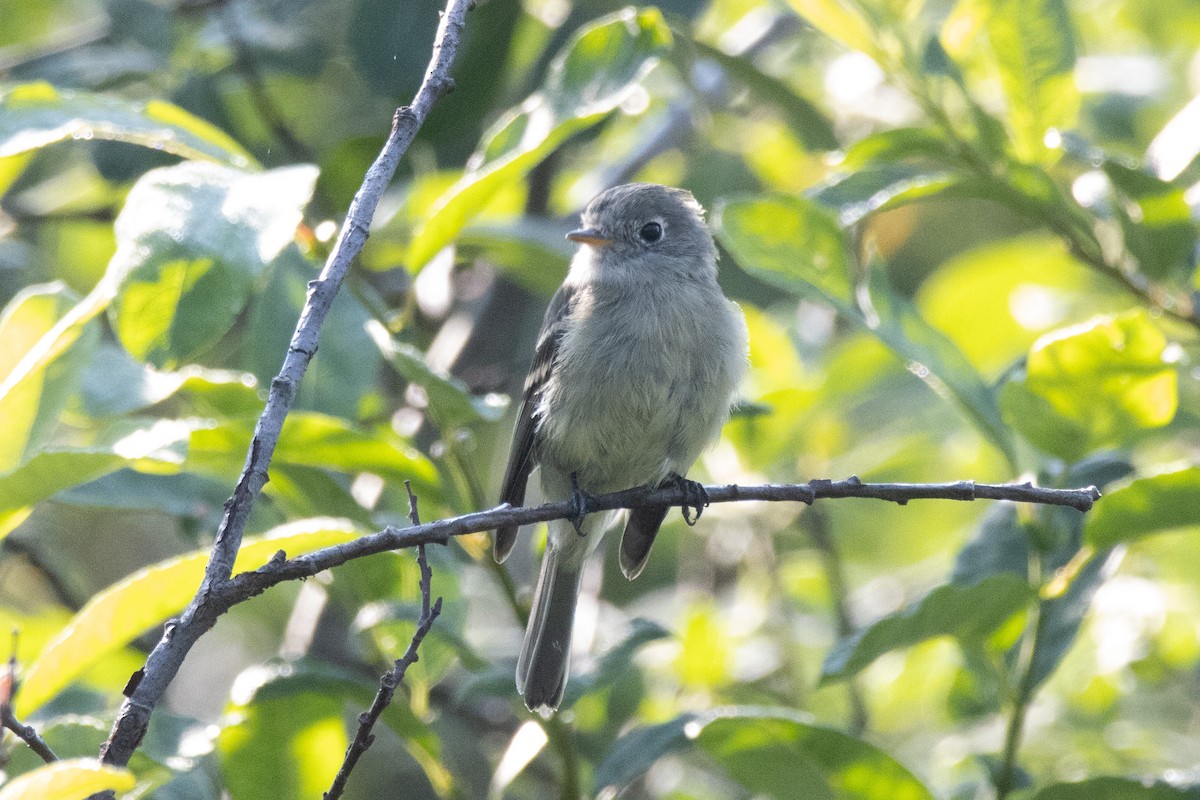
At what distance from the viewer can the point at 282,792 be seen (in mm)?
2689

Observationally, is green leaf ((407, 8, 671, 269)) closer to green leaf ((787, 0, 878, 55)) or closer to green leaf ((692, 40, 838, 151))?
green leaf ((787, 0, 878, 55))

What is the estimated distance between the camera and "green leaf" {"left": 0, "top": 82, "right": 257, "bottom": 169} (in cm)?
252

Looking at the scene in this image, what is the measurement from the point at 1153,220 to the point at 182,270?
2140mm

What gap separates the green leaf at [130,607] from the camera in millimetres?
2391

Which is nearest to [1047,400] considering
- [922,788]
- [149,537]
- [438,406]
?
[922,788]

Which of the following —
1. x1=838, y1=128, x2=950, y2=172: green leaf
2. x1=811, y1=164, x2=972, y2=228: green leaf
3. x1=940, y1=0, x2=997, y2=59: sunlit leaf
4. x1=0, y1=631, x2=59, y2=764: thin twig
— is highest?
x1=940, y1=0, x2=997, y2=59: sunlit leaf

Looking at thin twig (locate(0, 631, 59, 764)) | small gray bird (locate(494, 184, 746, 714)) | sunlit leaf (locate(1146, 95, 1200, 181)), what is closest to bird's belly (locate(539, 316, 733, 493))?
small gray bird (locate(494, 184, 746, 714))

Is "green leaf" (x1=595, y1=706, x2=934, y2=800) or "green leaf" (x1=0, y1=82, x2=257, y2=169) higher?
"green leaf" (x1=0, y1=82, x2=257, y2=169)

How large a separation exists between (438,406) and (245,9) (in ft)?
6.80

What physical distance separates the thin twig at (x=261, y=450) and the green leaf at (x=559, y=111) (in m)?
0.59

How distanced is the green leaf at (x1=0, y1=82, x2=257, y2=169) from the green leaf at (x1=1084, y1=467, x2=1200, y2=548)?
1.99 meters

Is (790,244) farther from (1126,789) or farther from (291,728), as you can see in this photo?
(291,728)

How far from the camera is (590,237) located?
388 cm

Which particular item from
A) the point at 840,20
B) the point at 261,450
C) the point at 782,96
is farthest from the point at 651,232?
the point at 261,450
